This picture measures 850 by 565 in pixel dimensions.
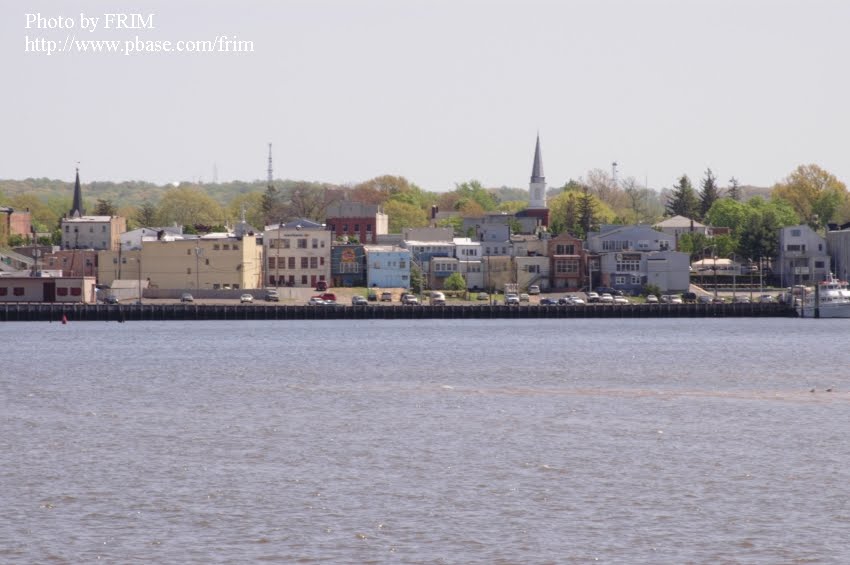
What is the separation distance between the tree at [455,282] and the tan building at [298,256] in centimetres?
1248

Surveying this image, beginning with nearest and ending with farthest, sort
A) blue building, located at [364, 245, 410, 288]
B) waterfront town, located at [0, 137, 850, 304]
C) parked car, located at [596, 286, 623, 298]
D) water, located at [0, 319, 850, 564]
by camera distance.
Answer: water, located at [0, 319, 850, 564], waterfront town, located at [0, 137, 850, 304], parked car, located at [596, 286, 623, 298], blue building, located at [364, 245, 410, 288]

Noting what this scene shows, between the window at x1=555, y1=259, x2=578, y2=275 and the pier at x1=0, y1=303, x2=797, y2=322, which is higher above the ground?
the window at x1=555, y1=259, x2=578, y2=275

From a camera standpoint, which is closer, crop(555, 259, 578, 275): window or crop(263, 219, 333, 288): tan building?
crop(263, 219, 333, 288): tan building

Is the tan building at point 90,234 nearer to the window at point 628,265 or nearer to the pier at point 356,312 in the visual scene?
the pier at point 356,312

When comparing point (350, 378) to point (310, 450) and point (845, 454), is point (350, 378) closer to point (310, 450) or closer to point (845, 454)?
point (310, 450)

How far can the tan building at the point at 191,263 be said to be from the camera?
522 ft

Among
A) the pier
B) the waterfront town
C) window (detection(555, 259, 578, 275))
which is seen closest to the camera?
the pier

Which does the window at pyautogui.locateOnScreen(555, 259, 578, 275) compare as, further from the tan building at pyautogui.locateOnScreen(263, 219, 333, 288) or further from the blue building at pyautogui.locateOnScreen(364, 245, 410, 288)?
the tan building at pyautogui.locateOnScreen(263, 219, 333, 288)

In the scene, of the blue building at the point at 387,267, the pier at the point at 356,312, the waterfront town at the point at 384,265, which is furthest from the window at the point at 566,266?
the pier at the point at 356,312

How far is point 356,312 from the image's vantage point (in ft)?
488

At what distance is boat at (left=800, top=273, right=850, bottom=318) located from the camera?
493 feet

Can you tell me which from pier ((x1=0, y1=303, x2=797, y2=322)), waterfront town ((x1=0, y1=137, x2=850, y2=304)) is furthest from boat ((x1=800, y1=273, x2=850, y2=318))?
waterfront town ((x1=0, y1=137, x2=850, y2=304))

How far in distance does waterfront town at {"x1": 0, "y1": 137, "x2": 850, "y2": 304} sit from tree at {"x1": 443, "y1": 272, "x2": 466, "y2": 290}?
104 mm

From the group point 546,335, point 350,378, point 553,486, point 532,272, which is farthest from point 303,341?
point 553,486
